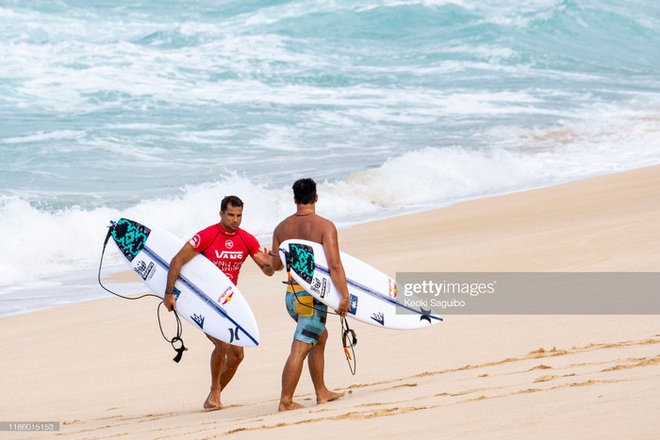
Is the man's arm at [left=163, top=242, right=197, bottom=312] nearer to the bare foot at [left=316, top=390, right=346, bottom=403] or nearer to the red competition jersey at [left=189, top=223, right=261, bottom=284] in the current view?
the red competition jersey at [left=189, top=223, right=261, bottom=284]

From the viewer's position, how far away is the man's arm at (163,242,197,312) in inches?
224

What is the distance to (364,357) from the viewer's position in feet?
21.5

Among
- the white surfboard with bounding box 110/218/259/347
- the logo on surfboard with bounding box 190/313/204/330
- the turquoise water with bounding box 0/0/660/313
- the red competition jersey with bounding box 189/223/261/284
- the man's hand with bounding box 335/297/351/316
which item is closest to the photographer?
the man's hand with bounding box 335/297/351/316

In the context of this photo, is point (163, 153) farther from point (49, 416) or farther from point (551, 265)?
point (49, 416)

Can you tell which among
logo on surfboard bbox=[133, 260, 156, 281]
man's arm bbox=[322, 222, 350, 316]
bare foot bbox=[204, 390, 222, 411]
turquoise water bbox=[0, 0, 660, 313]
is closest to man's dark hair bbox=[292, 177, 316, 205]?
man's arm bbox=[322, 222, 350, 316]

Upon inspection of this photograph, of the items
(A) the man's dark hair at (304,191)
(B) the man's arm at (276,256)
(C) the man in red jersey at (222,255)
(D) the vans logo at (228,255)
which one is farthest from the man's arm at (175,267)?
(A) the man's dark hair at (304,191)

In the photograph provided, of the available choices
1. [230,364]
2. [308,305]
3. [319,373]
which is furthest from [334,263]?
[230,364]

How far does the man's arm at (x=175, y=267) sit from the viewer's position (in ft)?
18.7

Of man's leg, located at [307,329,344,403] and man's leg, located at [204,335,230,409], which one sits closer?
man's leg, located at [307,329,344,403]

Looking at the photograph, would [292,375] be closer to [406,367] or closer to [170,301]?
[170,301]

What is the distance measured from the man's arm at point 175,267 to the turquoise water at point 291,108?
14.3 feet

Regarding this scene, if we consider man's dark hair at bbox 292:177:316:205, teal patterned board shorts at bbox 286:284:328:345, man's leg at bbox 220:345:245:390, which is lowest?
man's leg at bbox 220:345:245:390

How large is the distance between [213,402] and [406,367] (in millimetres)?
1158

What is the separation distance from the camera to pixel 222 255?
5.73 m
